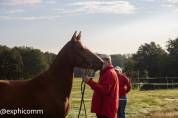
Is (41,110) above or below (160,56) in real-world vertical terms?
below

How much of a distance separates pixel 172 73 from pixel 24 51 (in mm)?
24202

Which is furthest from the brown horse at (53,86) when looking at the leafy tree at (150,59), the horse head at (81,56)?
the leafy tree at (150,59)

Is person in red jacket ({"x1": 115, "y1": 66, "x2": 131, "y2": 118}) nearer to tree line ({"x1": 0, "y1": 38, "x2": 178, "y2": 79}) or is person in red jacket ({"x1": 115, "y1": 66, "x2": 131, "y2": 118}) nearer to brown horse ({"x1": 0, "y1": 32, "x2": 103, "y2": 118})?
brown horse ({"x1": 0, "y1": 32, "x2": 103, "y2": 118})

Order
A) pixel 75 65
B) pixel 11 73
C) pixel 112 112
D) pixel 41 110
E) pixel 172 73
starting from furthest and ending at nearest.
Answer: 1. pixel 172 73
2. pixel 11 73
3. pixel 112 112
4. pixel 75 65
5. pixel 41 110

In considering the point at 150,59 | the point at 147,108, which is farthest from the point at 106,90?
the point at 150,59

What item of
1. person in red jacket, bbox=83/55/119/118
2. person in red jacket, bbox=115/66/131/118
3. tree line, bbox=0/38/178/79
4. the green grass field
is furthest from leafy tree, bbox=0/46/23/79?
person in red jacket, bbox=83/55/119/118

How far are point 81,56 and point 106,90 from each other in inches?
34.0

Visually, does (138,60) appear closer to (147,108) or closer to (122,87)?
(147,108)

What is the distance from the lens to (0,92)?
6367mm

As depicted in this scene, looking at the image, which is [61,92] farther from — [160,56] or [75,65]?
[160,56]

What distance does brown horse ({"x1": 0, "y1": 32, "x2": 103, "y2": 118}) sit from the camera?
629cm

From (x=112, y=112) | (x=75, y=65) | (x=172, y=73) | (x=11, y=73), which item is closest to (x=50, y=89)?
(x=75, y=65)

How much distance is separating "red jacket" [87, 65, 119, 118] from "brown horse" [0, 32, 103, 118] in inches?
17.5

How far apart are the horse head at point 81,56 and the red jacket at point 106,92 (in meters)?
0.48
